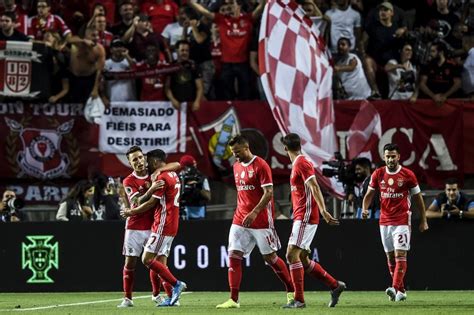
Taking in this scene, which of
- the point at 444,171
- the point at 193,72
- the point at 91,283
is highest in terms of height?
the point at 193,72

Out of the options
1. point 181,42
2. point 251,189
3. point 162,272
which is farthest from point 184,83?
point 251,189

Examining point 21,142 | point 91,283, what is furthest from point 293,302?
point 21,142

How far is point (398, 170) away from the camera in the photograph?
650 inches

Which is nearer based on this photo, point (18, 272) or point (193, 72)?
point (18, 272)

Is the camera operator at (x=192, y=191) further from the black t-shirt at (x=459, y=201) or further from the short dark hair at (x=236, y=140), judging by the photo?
the short dark hair at (x=236, y=140)

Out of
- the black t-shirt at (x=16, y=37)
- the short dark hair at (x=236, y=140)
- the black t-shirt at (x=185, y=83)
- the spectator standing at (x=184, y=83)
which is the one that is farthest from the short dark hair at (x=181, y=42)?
the short dark hair at (x=236, y=140)

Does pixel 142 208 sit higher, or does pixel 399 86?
pixel 399 86

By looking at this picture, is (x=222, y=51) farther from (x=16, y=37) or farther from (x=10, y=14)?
(x=10, y=14)

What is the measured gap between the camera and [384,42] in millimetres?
23391

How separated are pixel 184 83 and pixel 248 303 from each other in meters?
7.50

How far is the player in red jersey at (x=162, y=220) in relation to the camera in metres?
15.2

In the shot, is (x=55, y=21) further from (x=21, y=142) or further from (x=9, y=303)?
(x=9, y=303)

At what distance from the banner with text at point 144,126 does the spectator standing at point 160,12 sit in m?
2.20

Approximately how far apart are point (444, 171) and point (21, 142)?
7.80m
